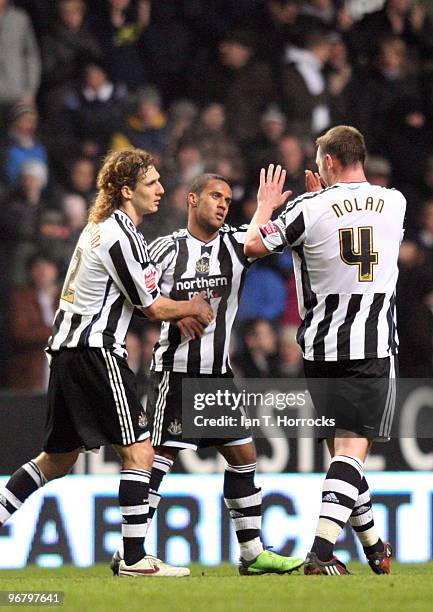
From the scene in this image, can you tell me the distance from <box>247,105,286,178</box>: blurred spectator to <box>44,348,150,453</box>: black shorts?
4.89m

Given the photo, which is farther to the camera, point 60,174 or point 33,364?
point 60,174

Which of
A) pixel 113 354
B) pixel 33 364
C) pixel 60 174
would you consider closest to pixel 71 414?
pixel 113 354

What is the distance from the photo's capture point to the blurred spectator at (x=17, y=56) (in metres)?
10.5

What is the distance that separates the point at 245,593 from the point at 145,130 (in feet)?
19.7

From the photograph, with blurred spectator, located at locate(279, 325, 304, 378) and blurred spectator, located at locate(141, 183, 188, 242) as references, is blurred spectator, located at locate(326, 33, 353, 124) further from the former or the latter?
blurred spectator, located at locate(279, 325, 304, 378)

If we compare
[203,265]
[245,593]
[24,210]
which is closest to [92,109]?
[24,210]

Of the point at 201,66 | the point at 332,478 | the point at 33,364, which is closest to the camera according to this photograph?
the point at 332,478

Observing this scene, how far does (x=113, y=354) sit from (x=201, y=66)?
565 cm

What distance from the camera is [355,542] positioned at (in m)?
7.72

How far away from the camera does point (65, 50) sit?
1063cm

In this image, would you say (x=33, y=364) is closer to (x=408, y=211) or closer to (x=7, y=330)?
(x=7, y=330)

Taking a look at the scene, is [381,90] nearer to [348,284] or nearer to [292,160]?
[292,160]

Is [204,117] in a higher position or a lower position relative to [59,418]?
higher

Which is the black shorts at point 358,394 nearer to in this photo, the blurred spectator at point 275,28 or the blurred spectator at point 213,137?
the blurred spectator at point 213,137
